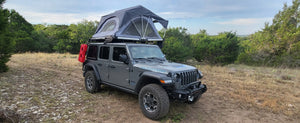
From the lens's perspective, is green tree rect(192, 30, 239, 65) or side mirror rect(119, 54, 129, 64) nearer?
side mirror rect(119, 54, 129, 64)

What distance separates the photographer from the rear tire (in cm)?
544

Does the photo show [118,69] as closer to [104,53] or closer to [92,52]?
[104,53]

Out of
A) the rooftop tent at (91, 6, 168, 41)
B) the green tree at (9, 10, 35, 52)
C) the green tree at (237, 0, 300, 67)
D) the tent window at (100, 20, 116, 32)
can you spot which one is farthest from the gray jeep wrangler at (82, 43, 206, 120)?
the green tree at (9, 10, 35, 52)

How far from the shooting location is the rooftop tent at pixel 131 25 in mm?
5535

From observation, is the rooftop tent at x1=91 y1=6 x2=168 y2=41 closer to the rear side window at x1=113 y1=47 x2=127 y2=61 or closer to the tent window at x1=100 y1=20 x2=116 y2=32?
the tent window at x1=100 y1=20 x2=116 y2=32

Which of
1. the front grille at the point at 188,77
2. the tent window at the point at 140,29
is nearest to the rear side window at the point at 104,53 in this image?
the tent window at the point at 140,29

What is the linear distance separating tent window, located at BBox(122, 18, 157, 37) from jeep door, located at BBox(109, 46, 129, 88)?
1025mm

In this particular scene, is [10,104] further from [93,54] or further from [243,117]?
[243,117]

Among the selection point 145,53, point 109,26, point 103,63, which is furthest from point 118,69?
point 109,26

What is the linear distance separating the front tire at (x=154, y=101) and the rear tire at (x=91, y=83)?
223cm

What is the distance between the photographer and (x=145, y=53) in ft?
15.8

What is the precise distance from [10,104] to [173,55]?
13.2 metres

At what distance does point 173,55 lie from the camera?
1584 centimetres

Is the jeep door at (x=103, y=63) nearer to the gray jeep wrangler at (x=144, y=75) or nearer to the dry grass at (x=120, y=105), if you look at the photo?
the gray jeep wrangler at (x=144, y=75)
